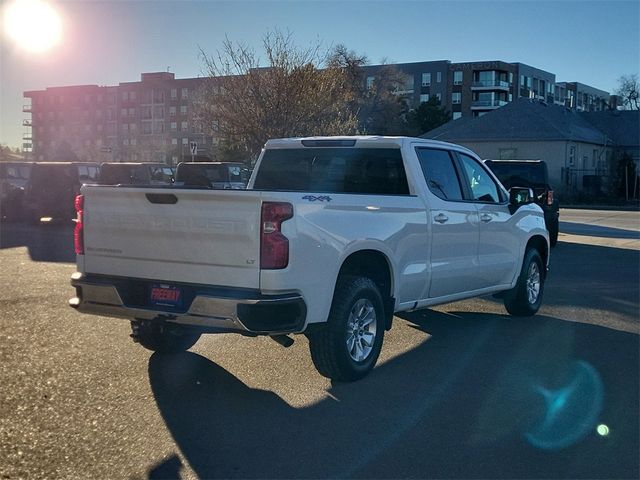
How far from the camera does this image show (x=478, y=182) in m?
8.70

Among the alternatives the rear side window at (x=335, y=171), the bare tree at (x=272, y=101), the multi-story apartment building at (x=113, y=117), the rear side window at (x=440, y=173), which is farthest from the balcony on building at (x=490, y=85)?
the rear side window at (x=335, y=171)

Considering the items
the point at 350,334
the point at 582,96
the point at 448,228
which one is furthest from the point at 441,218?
the point at 582,96

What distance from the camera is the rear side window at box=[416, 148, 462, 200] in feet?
25.4

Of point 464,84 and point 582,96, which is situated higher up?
→ point 582,96

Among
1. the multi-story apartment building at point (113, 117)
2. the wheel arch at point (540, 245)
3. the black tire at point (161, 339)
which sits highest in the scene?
the multi-story apartment building at point (113, 117)

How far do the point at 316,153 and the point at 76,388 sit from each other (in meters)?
3.39

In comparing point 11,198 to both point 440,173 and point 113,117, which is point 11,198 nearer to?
point 440,173

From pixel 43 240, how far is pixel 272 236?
14.4 meters

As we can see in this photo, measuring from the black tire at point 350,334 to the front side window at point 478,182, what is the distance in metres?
2.38

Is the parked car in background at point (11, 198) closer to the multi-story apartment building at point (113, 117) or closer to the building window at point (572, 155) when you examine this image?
the building window at point (572, 155)

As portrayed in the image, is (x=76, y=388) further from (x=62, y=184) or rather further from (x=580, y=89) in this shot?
(x=580, y=89)

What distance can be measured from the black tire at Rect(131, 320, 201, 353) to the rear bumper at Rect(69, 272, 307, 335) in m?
0.67

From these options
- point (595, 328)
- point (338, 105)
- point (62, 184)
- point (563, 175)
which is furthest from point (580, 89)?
point (595, 328)

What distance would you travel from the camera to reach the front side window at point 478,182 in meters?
8.47
